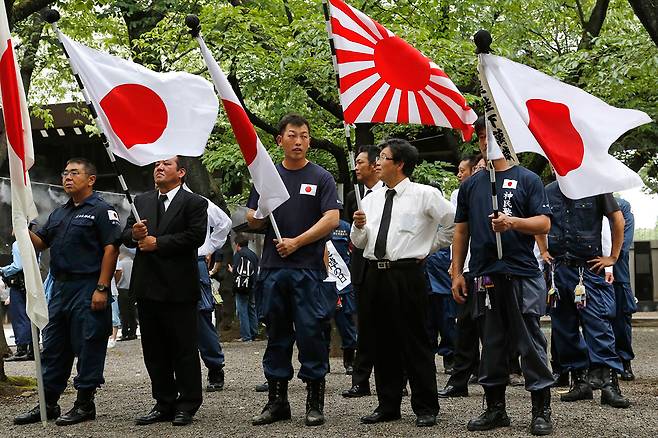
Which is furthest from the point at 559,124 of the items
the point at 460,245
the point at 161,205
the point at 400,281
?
the point at 161,205

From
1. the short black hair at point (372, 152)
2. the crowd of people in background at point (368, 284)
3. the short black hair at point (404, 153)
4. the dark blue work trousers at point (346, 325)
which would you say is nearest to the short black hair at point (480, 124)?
the crowd of people in background at point (368, 284)

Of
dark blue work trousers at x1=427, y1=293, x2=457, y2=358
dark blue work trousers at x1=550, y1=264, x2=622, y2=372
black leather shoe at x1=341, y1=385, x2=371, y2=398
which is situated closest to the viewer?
dark blue work trousers at x1=550, y1=264, x2=622, y2=372

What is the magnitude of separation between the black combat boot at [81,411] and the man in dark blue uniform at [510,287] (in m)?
3.04

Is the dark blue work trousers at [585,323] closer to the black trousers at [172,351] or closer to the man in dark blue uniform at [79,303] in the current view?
the black trousers at [172,351]

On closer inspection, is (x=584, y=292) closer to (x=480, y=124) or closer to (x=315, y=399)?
(x=480, y=124)

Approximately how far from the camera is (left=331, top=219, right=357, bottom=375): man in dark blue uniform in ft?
38.6

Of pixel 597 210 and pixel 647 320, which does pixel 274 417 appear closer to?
pixel 597 210

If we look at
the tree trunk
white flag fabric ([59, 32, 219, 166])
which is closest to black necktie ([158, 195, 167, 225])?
white flag fabric ([59, 32, 219, 166])

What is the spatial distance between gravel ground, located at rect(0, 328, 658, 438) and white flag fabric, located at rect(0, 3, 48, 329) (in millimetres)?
996

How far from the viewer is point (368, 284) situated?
7621 mm

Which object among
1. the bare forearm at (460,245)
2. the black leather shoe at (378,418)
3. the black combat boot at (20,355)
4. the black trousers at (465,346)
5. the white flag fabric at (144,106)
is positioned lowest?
the black combat boot at (20,355)

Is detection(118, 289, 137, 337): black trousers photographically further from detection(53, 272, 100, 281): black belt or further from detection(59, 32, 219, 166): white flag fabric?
detection(59, 32, 219, 166): white flag fabric

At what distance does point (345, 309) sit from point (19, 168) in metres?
5.22

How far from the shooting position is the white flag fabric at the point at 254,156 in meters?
7.61
